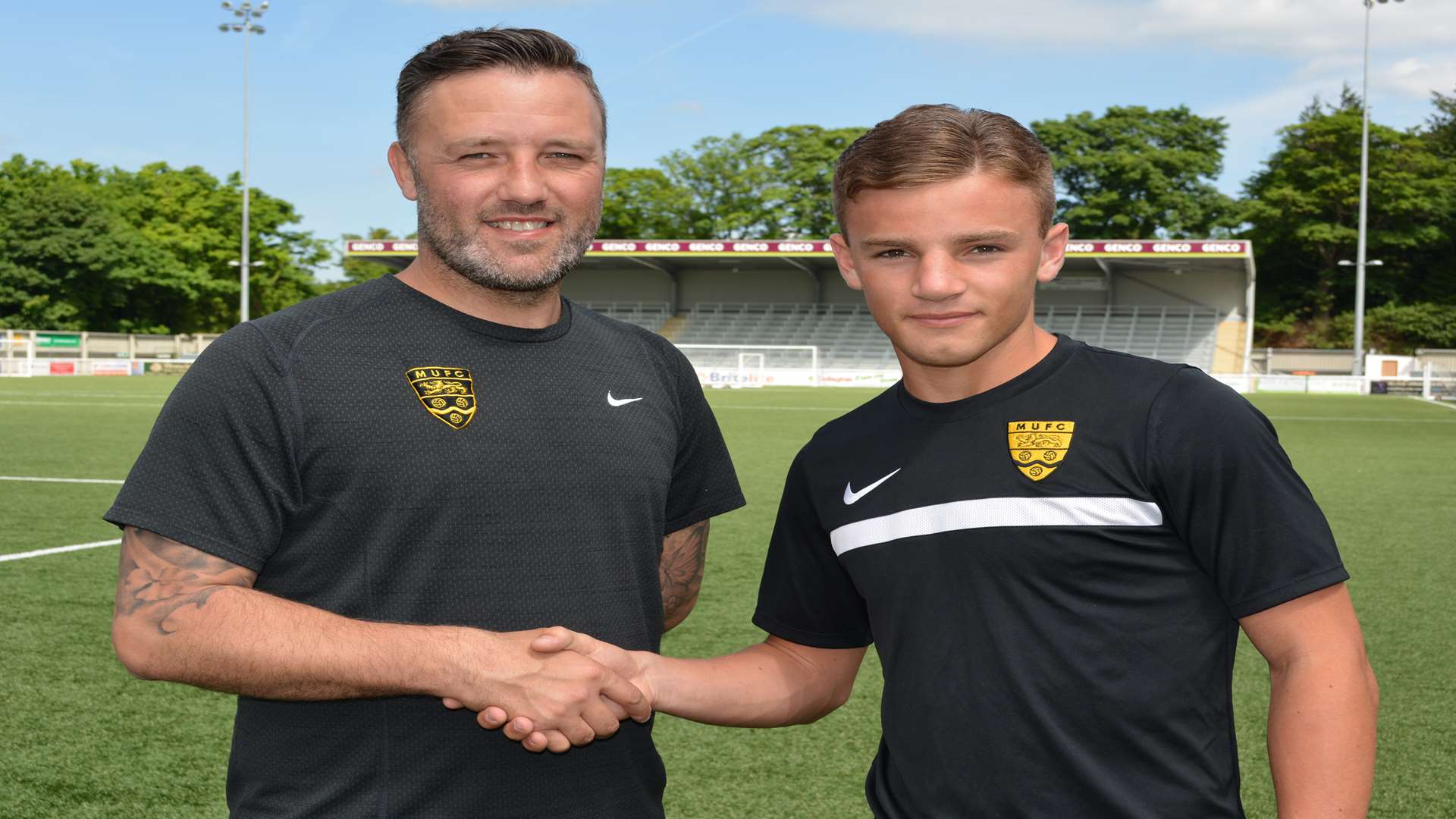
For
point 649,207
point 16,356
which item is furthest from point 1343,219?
point 16,356

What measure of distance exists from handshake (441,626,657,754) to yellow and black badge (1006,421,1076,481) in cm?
73

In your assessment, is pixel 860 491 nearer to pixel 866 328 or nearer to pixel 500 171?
pixel 500 171

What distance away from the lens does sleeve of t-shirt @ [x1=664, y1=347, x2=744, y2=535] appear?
2.43 metres

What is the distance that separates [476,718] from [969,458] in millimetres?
876

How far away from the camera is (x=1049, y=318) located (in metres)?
50.2

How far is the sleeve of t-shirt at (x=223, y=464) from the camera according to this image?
1.79 metres

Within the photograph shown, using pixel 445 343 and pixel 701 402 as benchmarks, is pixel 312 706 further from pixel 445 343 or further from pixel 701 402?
pixel 701 402

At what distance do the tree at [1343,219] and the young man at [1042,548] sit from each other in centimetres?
5989

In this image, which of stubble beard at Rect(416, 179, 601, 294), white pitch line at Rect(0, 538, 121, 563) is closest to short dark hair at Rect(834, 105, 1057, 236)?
stubble beard at Rect(416, 179, 601, 294)

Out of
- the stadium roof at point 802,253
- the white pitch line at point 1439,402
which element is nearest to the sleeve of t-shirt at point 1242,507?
the white pitch line at point 1439,402

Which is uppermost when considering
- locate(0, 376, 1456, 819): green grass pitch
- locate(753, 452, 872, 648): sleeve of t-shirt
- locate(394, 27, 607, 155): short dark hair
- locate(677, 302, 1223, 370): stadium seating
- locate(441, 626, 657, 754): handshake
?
locate(677, 302, 1223, 370): stadium seating

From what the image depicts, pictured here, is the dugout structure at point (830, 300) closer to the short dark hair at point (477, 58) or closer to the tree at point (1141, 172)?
the tree at point (1141, 172)

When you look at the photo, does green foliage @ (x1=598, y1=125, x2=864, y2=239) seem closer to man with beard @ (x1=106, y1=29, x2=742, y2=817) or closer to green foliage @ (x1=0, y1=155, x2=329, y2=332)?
green foliage @ (x1=0, y1=155, x2=329, y2=332)

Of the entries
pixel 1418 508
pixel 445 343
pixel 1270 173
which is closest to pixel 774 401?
pixel 1418 508
